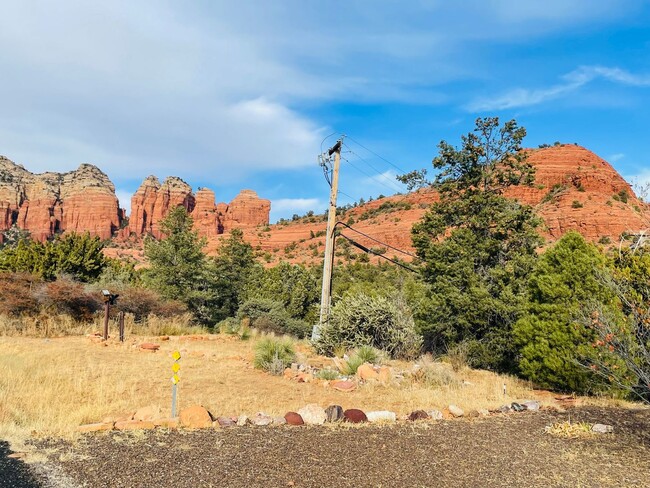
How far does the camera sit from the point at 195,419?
6820mm

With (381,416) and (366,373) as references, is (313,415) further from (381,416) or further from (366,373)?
(366,373)

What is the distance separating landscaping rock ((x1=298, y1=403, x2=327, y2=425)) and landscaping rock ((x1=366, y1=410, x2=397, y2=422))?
753 millimetres

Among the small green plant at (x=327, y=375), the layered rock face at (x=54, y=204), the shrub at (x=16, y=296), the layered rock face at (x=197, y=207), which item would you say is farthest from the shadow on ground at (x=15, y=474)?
the layered rock face at (x=54, y=204)

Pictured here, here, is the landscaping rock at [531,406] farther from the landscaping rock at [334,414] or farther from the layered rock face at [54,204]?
Answer: the layered rock face at [54,204]

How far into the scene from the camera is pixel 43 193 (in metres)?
129

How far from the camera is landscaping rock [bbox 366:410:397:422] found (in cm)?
745

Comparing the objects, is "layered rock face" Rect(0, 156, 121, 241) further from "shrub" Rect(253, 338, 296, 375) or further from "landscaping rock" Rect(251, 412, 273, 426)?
"landscaping rock" Rect(251, 412, 273, 426)

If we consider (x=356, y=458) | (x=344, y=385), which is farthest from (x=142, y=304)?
(x=356, y=458)

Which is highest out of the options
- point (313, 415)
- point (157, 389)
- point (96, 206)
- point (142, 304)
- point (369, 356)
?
point (96, 206)

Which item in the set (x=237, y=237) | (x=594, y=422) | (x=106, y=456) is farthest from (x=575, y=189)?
(x=106, y=456)

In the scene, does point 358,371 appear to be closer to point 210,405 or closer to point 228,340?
point 210,405

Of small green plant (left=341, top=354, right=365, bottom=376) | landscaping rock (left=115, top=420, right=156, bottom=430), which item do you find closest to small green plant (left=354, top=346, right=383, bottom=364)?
small green plant (left=341, top=354, right=365, bottom=376)

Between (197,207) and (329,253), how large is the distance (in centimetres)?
12062

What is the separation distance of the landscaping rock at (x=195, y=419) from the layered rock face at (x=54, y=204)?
13037cm
